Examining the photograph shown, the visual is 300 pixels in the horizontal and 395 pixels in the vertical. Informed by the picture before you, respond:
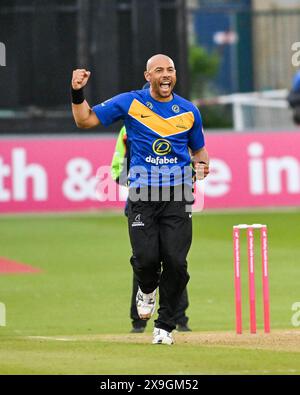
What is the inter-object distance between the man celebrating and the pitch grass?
2.72ft

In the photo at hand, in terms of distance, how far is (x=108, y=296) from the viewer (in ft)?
53.2

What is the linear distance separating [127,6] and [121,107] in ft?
48.9

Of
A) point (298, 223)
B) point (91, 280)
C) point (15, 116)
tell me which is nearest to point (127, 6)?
point (15, 116)

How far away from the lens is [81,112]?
417 inches

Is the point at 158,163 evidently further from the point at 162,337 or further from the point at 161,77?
the point at 162,337

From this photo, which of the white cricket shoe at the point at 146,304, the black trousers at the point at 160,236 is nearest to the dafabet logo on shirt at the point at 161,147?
the black trousers at the point at 160,236

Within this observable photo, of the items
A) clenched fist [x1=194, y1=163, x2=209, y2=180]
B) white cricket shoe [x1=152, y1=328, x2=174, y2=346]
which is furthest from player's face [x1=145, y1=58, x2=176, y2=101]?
white cricket shoe [x1=152, y1=328, x2=174, y2=346]

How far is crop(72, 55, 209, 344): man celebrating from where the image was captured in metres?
10.7

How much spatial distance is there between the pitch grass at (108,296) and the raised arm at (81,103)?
1.82m

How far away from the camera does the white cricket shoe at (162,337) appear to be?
10945 mm

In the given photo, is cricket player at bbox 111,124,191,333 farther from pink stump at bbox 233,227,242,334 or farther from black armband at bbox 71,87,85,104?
black armband at bbox 71,87,85,104

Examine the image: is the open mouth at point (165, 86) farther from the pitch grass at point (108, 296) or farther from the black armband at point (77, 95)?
the pitch grass at point (108, 296)

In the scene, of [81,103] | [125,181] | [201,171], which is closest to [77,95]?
[81,103]
